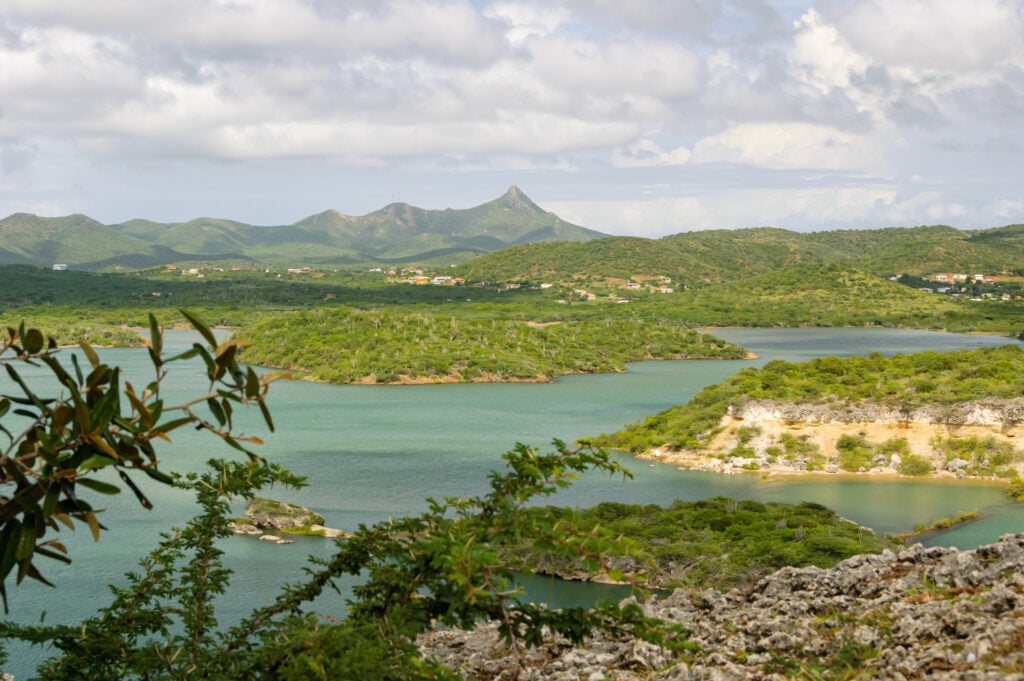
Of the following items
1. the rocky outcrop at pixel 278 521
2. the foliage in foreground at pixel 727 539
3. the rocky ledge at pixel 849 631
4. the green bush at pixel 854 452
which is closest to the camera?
the rocky ledge at pixel 849 631

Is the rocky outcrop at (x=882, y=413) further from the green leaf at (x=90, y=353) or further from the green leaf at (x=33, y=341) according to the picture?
the green leaf at (x=33, y=341)

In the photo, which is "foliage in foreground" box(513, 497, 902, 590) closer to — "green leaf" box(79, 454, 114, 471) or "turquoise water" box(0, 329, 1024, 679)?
"turquoise water" box(0, 329, 1024, 679)

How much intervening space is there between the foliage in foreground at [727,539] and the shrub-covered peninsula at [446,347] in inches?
1966

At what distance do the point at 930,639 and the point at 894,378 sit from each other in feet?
133

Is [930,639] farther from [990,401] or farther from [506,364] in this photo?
[506,364]

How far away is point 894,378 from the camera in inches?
1890

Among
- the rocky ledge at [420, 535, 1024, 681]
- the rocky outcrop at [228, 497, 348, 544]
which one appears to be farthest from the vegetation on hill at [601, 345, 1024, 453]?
the rocky ledge at [420, 535, 1024, 681]

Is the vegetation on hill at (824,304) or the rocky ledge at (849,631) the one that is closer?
the rocky ledge at (849,631)

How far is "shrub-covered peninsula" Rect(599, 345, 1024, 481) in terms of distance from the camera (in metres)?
42.5

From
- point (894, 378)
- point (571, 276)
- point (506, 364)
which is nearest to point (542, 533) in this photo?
point (894, 378)

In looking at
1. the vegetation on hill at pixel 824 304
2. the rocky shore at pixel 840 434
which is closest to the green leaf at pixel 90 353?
the rocky shore at pixel 840 434

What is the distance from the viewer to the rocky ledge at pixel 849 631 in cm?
973

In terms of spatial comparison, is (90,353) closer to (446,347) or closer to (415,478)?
(415,478)

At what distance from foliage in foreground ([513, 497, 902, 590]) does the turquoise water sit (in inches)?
98.0
